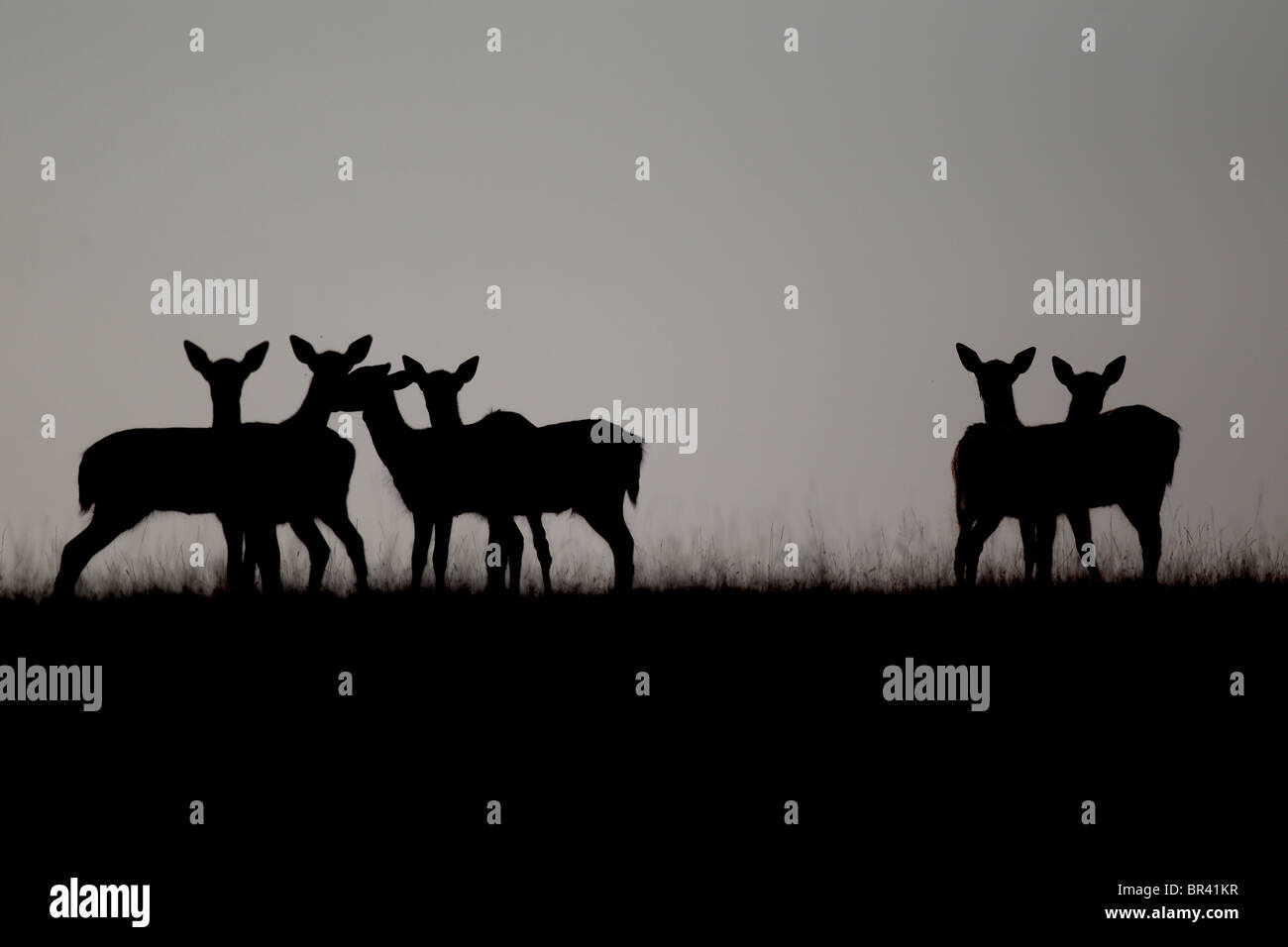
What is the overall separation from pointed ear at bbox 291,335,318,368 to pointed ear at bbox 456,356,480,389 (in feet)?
4.16

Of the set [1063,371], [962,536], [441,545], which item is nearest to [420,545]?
[441,545]

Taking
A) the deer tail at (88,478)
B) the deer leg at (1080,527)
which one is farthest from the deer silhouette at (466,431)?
the deer leg at (1080,527)

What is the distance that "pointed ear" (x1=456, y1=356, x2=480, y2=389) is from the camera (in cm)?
1390

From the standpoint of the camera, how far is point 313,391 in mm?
13250

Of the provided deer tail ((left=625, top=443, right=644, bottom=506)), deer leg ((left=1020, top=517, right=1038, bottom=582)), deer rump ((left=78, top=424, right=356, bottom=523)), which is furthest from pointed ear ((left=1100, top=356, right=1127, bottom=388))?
deer rump ((left=78, top=424, right=356, bottom=523))

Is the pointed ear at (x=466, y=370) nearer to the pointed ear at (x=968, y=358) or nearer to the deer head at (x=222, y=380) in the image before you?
the deer head at (x=222, y=380)

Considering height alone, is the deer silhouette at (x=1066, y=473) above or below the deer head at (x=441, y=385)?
below

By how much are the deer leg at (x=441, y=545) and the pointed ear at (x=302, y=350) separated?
5.70 feet

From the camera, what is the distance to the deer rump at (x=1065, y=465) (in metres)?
13.2

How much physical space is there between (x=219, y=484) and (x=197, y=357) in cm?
106

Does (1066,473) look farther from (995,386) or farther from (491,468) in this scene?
(491,468)

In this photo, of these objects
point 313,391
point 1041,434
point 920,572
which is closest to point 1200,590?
point 920,572

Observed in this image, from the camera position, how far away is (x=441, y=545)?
12695 mm

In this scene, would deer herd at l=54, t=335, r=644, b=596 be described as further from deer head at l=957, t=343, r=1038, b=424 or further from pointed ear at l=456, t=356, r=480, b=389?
Result: deer head at l=957, t=343, r=1038, b=424
